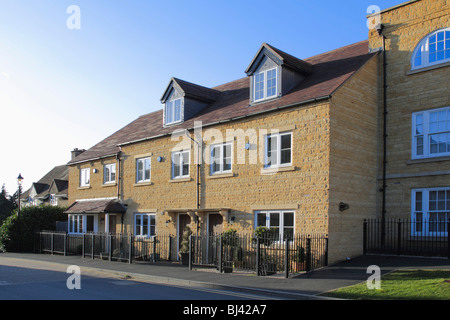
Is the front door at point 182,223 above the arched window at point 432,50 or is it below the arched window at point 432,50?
below

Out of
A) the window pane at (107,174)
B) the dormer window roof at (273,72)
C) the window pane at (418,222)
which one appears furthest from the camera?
the window pane at (107,174)

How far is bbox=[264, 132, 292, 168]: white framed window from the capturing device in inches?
669

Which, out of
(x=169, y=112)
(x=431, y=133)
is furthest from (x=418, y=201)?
(x=169, y=112)

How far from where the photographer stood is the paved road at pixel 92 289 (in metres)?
10.9

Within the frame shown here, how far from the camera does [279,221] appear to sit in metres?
17.0

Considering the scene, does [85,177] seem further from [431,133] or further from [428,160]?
[431,133]

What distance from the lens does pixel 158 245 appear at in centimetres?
2231

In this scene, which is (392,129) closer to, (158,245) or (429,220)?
(429,220)

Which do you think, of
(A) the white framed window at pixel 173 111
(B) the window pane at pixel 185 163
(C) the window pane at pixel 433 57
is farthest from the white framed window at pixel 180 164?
(C) the window pane at pixel 433 57

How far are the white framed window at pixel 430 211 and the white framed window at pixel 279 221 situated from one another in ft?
14.2

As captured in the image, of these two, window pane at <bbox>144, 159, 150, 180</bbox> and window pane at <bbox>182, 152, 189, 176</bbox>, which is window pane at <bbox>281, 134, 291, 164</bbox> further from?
window pane at <bbox>144, 159, 150, 180</bbox>

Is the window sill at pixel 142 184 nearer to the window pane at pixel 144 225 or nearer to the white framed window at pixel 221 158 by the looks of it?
the window pane at pixel 144 225

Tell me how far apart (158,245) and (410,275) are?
12951mm

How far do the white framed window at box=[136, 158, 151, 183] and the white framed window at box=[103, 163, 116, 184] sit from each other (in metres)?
2.50
